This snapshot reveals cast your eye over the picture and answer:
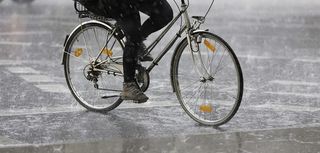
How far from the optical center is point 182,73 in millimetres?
6859

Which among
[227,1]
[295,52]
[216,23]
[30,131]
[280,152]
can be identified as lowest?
[227,1]

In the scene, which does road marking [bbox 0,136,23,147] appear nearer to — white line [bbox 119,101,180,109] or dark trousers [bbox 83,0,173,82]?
dark trousers [bbox 83,0,173,82]

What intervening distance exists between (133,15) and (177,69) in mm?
648

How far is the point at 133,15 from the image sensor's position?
21.7ft

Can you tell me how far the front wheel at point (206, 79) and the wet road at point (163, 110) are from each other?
0.47 ft

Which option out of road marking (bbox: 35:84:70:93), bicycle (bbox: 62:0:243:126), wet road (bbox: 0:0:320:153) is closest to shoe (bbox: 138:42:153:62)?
bicycle (bbox: 62:0:243:126)

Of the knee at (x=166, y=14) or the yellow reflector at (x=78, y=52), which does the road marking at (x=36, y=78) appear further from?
the knee at (x=166, y=14)

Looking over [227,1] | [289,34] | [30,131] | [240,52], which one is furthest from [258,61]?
[227,1]

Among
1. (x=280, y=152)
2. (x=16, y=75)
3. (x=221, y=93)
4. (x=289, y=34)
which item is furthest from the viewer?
(x=289, y=34)

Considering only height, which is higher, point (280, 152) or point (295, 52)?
point (280, 152)

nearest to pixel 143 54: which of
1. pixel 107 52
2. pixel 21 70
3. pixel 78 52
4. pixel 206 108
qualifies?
pixel 107 52

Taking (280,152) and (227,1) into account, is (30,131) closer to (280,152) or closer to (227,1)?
(280,152)

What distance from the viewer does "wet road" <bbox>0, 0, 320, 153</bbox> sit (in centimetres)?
589

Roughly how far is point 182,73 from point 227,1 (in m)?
17.0
